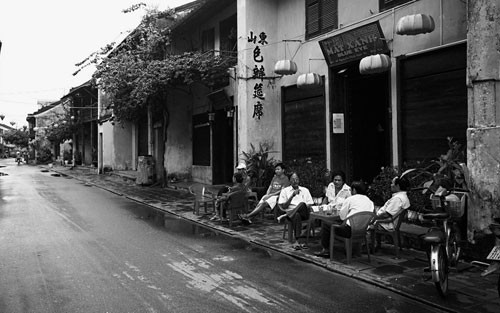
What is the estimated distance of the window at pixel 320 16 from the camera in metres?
11.8

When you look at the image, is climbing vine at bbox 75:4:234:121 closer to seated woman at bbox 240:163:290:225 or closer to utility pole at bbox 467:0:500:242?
seated woman at bbox 240:163:290:225

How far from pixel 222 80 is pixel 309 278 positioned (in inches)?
453

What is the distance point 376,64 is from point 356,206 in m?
3.82

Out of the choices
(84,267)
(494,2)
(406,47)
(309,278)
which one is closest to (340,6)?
(406,47)

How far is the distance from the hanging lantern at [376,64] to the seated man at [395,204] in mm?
3122

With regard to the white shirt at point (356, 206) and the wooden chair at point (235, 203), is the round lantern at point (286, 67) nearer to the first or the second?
the wooden chair at point (235, 203)

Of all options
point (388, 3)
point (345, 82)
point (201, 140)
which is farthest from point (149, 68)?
point (388, 3)

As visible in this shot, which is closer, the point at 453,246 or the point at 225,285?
the point at 225,285

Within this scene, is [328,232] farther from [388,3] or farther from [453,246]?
[388,3]

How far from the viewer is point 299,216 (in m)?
8.30

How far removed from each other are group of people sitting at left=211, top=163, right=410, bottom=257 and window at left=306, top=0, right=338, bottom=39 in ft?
14.5

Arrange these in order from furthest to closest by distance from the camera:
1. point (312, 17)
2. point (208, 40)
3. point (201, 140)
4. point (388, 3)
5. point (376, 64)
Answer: point (201, 140) < point (208, 40) < point (312, 17) < point (388, 3) < point (376, 64)

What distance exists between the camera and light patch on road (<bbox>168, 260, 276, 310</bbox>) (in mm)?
5309

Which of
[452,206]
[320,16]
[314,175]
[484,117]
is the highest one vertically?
[320,16]
